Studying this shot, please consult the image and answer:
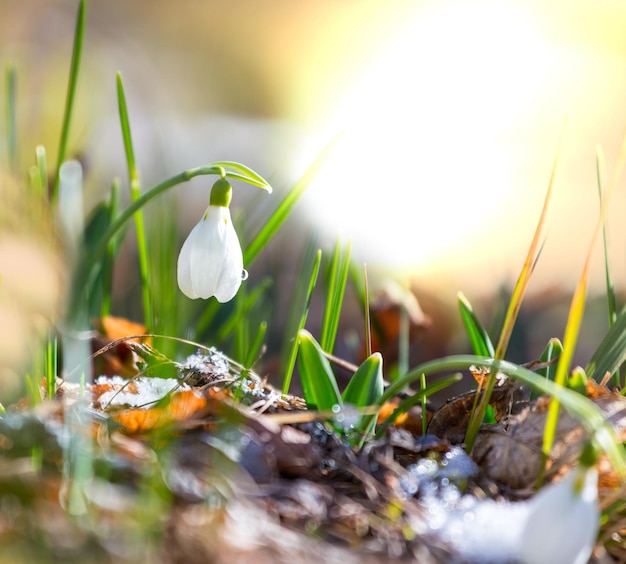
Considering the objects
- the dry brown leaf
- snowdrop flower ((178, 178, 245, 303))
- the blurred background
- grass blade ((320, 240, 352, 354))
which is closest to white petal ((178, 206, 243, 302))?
snowdrop flower ((178, 178, 245, 303))

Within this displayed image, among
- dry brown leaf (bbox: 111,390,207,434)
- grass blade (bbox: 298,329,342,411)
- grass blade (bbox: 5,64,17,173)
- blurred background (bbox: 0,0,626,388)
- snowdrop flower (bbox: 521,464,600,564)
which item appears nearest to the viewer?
snowdrop flower (bbox: 521,464,600,564)

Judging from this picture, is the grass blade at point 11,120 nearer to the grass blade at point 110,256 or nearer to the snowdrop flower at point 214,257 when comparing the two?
the grass blade at point 110,256

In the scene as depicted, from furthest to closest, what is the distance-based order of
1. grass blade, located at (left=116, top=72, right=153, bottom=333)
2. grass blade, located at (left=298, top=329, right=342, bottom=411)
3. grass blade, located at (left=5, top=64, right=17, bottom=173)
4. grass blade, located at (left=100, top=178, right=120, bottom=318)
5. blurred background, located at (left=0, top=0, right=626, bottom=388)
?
blurred background, located at (left=0, top=0, right=626, bottom=388) < grass blade, located at (left=100, top=178, right=120, bottom=318) < grass blade, located at (left=5, top=64, right=17, bottom=173) < grass blade, located at (left=116, top=72, right=153, bottom=333) < grass blade, located at (left=298, top=329, right=342, bottom=411)

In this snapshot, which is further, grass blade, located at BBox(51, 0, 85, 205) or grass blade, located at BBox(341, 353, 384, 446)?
grass blade, located at BBox(51, 0, 85, 205)

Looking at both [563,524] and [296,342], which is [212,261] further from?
[563,524]

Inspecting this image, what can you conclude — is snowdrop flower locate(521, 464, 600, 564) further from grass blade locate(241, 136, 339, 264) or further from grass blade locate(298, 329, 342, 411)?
grass blade locate(241, 136, 339, 264)

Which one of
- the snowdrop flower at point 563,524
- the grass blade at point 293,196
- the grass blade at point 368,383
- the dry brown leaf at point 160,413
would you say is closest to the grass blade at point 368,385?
the grass blade at point 368,383

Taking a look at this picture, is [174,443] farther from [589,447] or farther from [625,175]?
[625,175]

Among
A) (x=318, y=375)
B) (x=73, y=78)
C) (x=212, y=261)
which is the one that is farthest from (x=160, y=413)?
(x=73, y=78)
